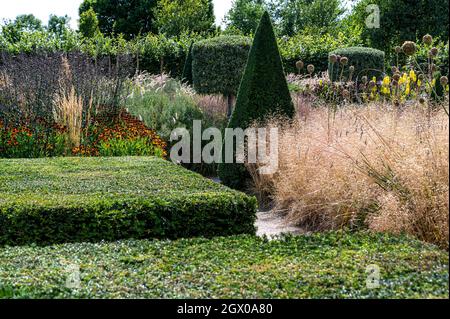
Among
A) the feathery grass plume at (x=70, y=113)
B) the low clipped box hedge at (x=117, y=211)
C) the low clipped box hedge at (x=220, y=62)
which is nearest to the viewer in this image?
the low clipped box hedge at (x=117, y=211)

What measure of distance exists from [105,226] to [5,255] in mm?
935

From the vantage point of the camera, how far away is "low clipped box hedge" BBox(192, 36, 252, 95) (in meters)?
14.0

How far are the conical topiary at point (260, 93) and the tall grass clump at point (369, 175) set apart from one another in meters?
0.45

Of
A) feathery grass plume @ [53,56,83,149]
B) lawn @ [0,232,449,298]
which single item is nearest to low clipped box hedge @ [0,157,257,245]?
lawn @ [0,232,449,298]

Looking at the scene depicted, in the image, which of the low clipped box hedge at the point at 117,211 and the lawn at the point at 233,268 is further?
the low clipped box hedge at the point at 117,211

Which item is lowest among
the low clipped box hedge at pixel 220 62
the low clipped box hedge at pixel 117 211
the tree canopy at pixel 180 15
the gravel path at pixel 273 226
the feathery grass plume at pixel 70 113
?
the gravel path at pixel 273 226

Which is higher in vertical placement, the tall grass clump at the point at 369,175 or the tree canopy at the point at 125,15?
the tree canopy at the point at 125,15

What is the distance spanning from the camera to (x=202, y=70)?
558 inches

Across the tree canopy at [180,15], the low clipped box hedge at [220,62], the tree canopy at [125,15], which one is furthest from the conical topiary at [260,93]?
the tree canopy at [125,15]

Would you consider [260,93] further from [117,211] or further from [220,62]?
[220,62]

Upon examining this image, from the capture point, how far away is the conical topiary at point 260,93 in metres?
8.29

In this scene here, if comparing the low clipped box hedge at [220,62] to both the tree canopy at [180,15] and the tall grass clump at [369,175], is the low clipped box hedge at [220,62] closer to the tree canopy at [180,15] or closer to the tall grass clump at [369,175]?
the tall grass clump at [369,175]

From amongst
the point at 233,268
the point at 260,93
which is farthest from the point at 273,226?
the point at 233,268
